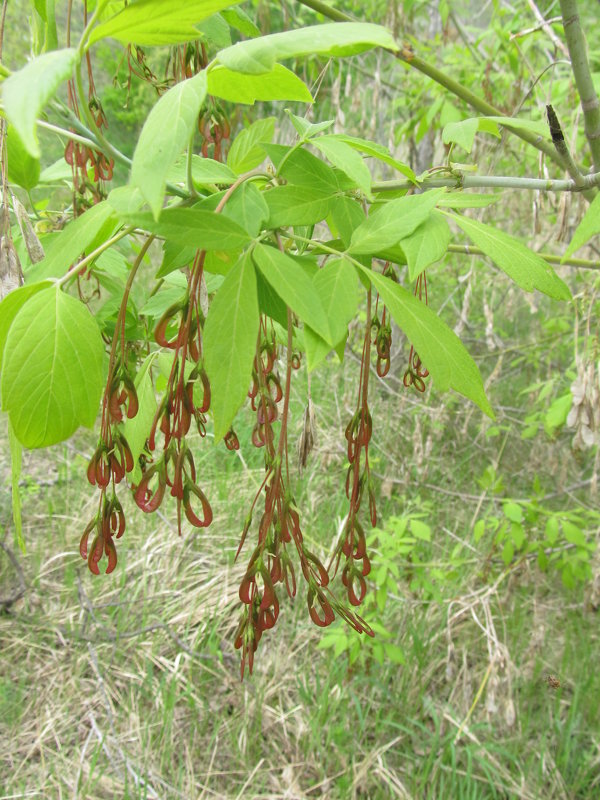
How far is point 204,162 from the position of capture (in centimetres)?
54

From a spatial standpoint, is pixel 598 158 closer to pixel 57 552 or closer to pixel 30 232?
pixel 30 232

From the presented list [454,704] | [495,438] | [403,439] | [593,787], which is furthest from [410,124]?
[593,787]

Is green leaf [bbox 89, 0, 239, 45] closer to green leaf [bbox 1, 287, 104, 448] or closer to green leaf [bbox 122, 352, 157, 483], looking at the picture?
green leaf [bbox 1, 287, 104, 448]

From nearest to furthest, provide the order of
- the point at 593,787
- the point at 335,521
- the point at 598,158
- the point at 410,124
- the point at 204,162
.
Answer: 1. the point at 204,162
2. the point at 598,158
3. the point at 593,787
4. the point at 410,124
5. the point at 335,521

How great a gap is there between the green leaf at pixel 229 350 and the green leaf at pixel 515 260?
228 millimetres

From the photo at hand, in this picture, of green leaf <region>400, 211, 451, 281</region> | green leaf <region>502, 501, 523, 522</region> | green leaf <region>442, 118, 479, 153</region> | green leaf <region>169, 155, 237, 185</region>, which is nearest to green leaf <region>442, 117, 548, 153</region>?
green leaf <region>442, 118, 479, 153</region>

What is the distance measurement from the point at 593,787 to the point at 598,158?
156cm

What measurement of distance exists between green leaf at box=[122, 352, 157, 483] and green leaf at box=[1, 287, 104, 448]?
0.15 m

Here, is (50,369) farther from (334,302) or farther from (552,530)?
(552,530)

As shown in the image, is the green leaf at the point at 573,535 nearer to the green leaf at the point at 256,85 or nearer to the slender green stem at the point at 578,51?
the slender green stem at the point at 578,51

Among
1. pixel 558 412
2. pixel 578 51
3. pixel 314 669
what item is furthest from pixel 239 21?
pixel 314 669

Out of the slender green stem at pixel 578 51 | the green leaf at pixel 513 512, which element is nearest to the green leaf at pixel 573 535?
the green leaf at pixel 513 512

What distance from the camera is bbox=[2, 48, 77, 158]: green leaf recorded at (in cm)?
Result: 28

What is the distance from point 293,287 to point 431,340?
0.37ft
